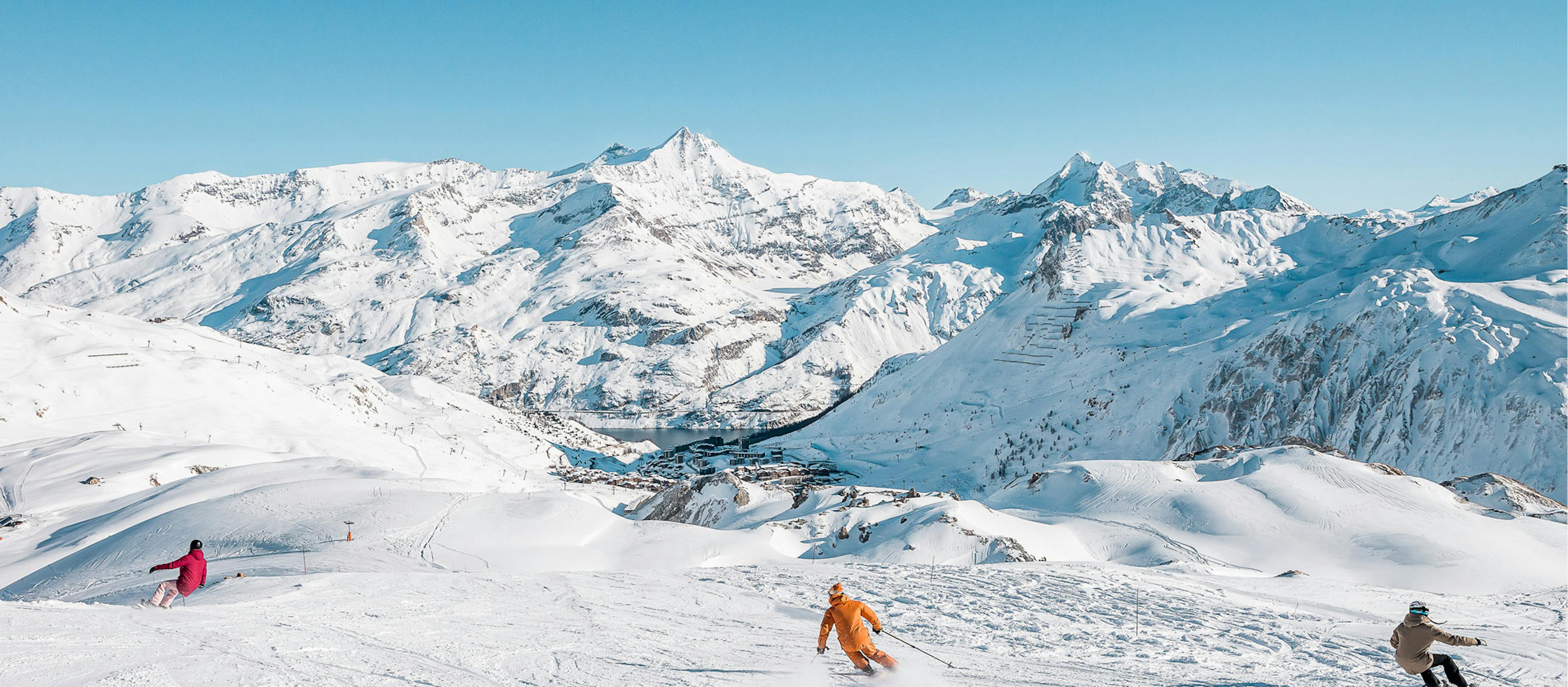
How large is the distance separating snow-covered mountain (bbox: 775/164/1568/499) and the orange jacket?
2883 inches

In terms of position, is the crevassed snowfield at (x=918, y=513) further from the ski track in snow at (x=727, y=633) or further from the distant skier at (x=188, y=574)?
the distant skier at (x=188, y=574)

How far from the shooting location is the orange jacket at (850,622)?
42.4 ft

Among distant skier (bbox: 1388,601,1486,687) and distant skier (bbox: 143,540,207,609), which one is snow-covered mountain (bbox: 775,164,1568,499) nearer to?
distant skier (bbox: 1388,601,1486,687)

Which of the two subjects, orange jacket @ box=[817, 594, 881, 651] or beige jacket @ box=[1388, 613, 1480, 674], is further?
orange jacket @ box=[817, 594, 881, 651]

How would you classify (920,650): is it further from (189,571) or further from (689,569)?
(189,571)

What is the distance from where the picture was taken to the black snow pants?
38.0 feet

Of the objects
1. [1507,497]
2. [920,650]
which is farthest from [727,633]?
[1507,497]

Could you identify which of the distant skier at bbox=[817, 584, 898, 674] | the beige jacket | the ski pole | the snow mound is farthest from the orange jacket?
the snow mound

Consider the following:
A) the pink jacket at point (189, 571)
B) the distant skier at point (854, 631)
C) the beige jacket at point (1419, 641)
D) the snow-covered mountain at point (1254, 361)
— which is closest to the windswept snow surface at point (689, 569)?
the distant skier at point (854, 631)

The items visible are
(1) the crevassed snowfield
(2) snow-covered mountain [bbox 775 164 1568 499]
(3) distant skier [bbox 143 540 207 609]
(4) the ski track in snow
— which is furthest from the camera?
(2) snow-covered mountain [bbox 775 164 1568 499]

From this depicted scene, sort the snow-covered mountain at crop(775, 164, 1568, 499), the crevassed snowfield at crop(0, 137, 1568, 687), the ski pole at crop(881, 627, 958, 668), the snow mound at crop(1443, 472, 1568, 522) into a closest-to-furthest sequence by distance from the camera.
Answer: the ski pole at crop(881, 627, 958, 668) → the crevassed snowfield at crop(0, 137, 1568, 687) → the snow mound at crop(1443, 472, 1568, 522) → the snow-covered mountain at crop(775, 164, 1568, 499)

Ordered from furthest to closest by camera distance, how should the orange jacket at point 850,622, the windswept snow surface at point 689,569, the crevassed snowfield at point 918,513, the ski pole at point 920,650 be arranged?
the crevassed snowfield at point 918,513, the ski pole at point 920,650, the windswept snow surface at point 689,569, the orange jacket at point 850,622

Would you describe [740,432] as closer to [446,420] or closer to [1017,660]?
[446,420]

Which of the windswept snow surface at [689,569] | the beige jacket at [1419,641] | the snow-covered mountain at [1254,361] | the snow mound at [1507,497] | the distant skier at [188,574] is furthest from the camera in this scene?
the snow-covered mountain at [1254,361]
